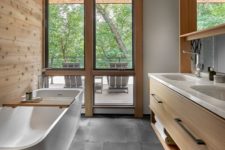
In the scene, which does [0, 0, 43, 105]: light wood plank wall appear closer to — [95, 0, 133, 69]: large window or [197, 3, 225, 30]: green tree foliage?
[95, 0, 133, 69]: large window

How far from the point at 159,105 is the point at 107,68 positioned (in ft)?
6.42

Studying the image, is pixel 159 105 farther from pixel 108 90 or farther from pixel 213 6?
pixel 108 90

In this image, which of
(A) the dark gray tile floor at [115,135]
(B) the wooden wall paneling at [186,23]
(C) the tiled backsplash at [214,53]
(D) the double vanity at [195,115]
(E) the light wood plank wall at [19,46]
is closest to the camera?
(D) the double vanity at [195,115]

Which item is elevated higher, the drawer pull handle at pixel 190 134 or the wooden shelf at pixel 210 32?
the wooden shelf at pixel 210 32

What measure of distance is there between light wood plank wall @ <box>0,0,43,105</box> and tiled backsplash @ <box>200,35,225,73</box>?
257cm

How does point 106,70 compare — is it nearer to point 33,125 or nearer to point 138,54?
point 138,54

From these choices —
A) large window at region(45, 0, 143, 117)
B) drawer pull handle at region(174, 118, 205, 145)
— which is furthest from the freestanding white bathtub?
large window at region(45, 0, 143, 117)

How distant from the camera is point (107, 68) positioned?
4863 mm

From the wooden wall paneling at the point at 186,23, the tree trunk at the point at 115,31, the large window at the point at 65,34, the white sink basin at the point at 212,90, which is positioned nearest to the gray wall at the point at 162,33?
the tree trunk at the point at 115,31

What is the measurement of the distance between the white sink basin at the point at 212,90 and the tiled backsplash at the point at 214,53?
58 centimetres

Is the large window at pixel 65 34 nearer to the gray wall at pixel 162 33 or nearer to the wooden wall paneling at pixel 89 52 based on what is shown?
the wooden wall paneling at pixel 89 52

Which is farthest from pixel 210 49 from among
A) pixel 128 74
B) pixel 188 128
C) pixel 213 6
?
pixel 128 74

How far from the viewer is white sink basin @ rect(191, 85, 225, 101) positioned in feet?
7.18

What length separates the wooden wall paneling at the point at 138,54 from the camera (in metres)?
4.66
